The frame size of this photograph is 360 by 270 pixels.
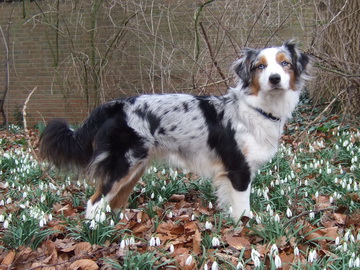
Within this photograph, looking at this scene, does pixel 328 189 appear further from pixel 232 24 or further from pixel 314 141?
pixel 232 24

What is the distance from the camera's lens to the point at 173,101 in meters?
4.31

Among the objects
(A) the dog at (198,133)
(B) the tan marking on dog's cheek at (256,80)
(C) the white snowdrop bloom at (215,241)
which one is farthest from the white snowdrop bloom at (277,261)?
(B) the tan marking on dog's cheek at (256,80)

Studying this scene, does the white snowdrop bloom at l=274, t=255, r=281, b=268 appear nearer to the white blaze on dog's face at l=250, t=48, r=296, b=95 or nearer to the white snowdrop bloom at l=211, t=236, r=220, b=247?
the white snowdrop bloom at l=211, t=236, r=220, b=247

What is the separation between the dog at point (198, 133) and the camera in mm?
3910

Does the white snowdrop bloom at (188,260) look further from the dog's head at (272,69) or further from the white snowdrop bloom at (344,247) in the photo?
the dog's head at (272,69)

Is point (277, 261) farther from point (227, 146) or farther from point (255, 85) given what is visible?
point (255, 85)

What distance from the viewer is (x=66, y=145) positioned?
4.09 metres

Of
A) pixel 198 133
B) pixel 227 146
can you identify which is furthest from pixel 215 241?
pixel 198 133

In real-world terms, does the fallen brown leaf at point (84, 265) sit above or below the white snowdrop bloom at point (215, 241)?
below

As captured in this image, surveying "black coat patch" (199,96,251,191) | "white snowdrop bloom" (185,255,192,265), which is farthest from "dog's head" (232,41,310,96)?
"white snowdrop bloom" (185,255,192,265)

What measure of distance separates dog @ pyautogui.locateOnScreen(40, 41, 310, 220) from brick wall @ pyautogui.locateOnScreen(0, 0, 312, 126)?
10.7 feet

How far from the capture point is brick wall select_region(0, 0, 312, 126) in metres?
8.18

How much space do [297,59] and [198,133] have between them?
4.28 ft

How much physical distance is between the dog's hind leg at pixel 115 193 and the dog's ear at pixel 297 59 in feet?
6.09
